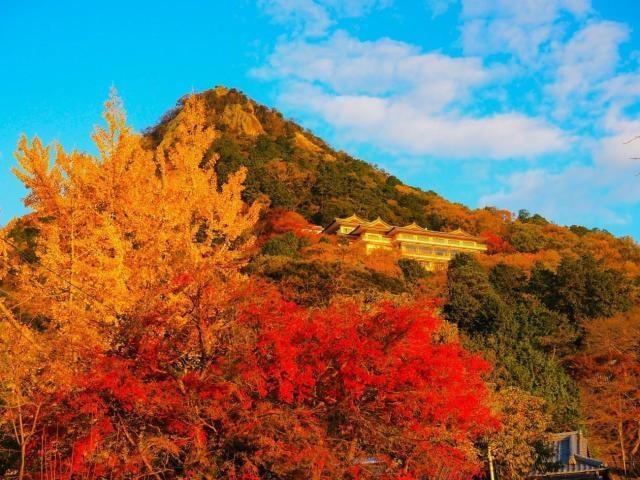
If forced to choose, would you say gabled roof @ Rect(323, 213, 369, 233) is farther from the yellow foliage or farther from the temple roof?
the yellow foliage

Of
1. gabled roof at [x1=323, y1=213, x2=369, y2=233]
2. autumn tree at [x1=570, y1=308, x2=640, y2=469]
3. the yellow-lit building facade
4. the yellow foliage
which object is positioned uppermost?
gabled roof at [x1=323, y1=213, x2=369, y2=233]

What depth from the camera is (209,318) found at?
998cm

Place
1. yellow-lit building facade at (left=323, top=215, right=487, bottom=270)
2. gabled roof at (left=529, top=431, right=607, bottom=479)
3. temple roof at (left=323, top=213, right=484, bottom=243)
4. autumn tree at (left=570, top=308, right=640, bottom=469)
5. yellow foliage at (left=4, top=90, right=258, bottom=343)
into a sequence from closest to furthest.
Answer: yellow foliage at (left=4, top=90, right=258, bottom=343) < gabled roof at (left=529, top=431, right=607, bottom=479) < autumn tree at (left=570, top=308, right=640, bottom=469) < yellow-lit building facade at (left=323, top=215, right=487, bottom=270) < temple roof at (left=323, top=213, right=484, bottom=243)

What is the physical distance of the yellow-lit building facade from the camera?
47.3 m

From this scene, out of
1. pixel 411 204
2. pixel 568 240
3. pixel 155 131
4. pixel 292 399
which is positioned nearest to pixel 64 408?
pixel 292 399

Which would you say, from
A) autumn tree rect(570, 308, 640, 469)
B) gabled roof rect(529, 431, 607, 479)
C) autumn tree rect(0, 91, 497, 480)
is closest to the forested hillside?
autumn tree rect(0, 91, 497, 480)

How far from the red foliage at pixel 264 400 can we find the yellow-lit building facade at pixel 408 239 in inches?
1427

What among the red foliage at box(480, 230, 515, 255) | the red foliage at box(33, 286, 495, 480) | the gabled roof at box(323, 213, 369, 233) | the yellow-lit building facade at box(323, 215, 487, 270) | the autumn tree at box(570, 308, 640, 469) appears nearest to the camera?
the red foliage at box(33, 286, 495, 480)

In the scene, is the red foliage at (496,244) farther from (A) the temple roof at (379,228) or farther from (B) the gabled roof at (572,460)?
(B) the gabled roof at (572,460)

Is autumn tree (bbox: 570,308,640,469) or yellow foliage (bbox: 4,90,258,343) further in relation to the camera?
autumn tree (bbox: 570,308,640,469)

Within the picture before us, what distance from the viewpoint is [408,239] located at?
47938mm

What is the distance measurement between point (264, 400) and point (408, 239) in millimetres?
39732

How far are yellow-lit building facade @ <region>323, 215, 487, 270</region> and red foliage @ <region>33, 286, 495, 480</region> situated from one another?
Result: 36.2 m

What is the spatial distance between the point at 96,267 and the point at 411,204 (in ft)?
181
